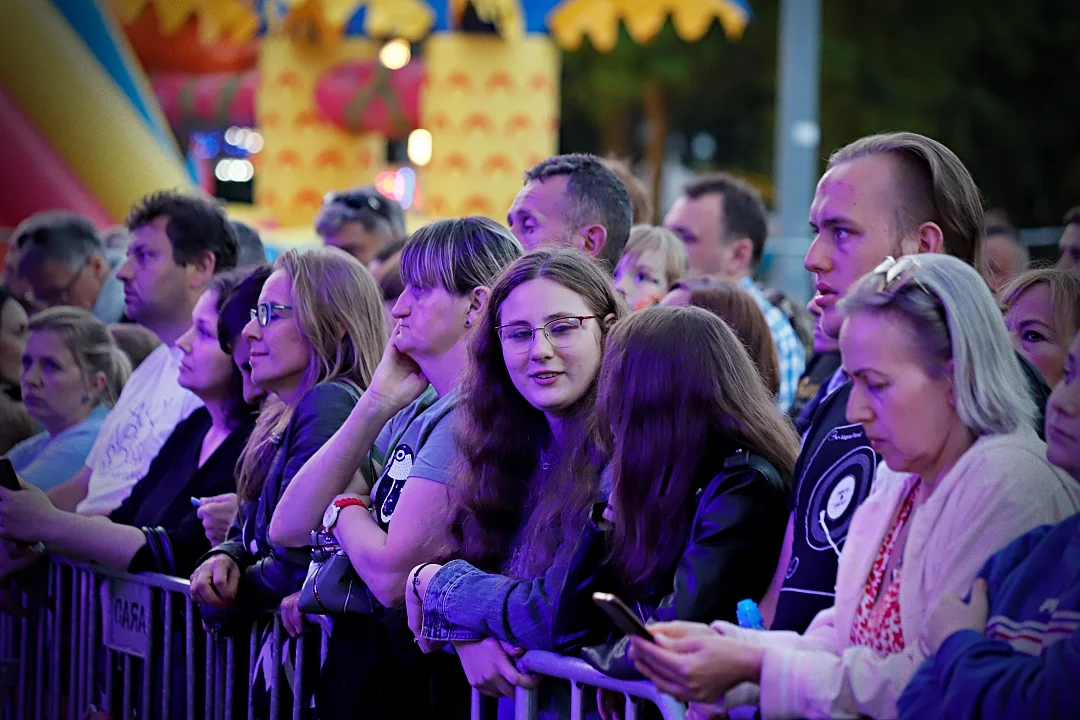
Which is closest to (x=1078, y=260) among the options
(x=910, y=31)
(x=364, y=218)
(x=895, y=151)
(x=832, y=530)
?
(x=895, y=151)

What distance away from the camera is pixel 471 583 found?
337cm

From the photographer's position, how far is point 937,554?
2498 millimetres

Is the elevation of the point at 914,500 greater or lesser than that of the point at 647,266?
lesser

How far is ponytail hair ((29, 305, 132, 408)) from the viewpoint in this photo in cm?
600

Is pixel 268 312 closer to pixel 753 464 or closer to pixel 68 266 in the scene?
pixel 753 464

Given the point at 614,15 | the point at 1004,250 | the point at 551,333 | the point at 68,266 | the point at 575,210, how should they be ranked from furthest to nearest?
the point at 614,15 < the point at 68,266 < the point at 1004,250 < the point at 575,210 < the point at 551,333

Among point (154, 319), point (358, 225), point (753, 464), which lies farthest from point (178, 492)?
point (753, 464)

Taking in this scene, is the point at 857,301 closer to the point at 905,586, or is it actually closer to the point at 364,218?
the point at 905,586

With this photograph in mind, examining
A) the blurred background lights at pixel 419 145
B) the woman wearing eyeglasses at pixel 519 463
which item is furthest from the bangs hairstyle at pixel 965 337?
the blurred background lights at pixel 419 145

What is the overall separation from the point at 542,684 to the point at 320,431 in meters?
1.23

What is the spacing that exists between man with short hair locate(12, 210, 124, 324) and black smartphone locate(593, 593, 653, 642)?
5.65 meters

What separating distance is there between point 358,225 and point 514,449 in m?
3.66

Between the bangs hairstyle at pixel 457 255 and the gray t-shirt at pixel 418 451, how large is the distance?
1.06 ft

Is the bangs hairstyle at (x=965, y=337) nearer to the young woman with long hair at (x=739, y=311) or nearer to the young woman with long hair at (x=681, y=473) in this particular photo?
the young woman with long hair at (x=681, y=473)
